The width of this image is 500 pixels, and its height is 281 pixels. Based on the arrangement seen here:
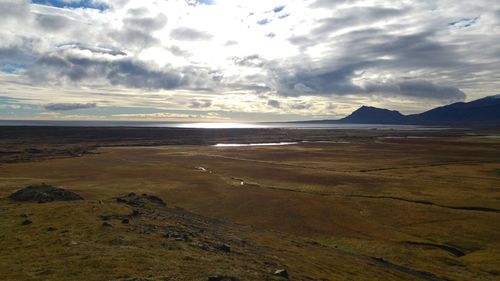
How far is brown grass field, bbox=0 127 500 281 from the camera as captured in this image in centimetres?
1738

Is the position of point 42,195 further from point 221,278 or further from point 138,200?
point 221,278

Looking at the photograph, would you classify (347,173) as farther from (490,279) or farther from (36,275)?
(36,275)

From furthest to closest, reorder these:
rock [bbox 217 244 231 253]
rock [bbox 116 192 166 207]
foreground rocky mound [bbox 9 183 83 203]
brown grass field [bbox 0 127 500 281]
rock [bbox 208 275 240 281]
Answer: rock [bbox 116 192 166 207] → foreground rocky mound [bbox 9 183 83 203] → rock [bbox 217 244 231 253] → brown grass field [bbox 0 127 500 281] → rock [bbox 208 275 240 281]

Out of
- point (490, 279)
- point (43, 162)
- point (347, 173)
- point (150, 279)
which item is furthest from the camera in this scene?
point (43, 162)

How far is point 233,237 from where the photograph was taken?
1041 inches

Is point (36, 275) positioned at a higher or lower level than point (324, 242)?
higher

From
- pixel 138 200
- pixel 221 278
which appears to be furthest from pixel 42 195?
pixel 221 278

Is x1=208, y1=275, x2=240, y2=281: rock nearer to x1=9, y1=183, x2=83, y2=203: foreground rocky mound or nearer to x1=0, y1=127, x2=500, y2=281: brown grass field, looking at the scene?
x1=0, y1=127, x2=500, y2=281: brown grass field

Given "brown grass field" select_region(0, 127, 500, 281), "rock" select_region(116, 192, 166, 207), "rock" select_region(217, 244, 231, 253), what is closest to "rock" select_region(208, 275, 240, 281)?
"brown grass field" select_region(0, 127, 500, 281)

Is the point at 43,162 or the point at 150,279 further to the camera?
the point at 43,162

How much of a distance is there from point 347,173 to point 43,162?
63.8m

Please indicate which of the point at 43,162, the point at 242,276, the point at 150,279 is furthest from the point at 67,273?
the point at 43,162

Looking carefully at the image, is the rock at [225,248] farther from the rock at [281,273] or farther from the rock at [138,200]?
the rock at [138,200]

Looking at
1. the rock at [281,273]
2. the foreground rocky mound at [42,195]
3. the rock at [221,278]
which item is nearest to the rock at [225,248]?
the rock at [281,273]
